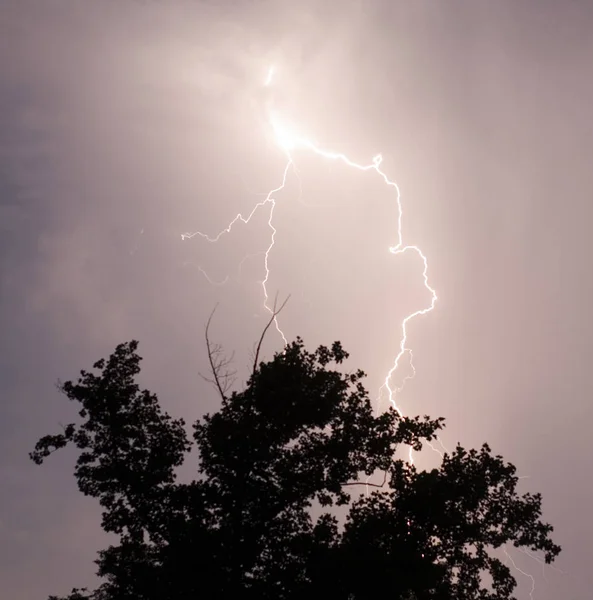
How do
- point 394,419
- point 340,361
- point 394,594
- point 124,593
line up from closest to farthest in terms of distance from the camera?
point 394,594 → point 124,593 → point 394,419 → point 340,361

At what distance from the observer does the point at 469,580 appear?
36.7 ft

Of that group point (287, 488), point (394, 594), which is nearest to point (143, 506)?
point (287, 488)

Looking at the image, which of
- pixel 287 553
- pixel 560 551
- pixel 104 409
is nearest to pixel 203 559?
pixel 287 553

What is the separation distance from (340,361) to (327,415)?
1692mm

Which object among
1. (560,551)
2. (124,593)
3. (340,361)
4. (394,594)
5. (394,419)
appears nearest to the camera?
(394,594)

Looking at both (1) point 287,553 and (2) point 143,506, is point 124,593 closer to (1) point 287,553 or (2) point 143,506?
(2) point 143,506

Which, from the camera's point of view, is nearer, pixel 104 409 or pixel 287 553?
pixel 287 553

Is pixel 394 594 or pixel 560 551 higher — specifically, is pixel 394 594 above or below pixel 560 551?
below

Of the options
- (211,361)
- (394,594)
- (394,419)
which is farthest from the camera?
(211,361)

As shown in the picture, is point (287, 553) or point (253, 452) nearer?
point (287, 553)

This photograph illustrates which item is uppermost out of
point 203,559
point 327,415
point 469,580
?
point 327,415

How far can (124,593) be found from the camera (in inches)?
421

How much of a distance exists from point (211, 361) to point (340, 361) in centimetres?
419

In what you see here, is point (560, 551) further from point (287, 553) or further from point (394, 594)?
point (287, 553)
